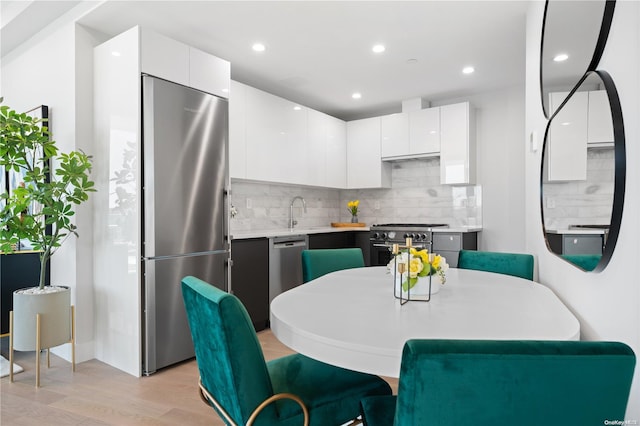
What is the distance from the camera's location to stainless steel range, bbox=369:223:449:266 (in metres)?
4.51

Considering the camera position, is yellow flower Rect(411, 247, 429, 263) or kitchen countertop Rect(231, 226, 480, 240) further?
kitchen countertop Rect(231, 226, 480, 240)

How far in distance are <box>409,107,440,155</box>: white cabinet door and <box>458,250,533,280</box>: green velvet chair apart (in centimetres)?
242

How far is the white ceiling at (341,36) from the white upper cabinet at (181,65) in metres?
0.23

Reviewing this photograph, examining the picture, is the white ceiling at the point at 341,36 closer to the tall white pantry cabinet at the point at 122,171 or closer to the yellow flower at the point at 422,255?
the tall white pantry cabinet at the point at 122,171

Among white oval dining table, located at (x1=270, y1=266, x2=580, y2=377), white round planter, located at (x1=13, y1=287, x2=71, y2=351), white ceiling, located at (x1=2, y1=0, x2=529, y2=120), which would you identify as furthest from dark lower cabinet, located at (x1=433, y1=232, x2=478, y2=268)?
white round planter, located at (x1=13, y1=287, x2=71, y2=351)

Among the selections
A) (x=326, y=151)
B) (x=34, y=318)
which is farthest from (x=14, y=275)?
(x=326, y=151)

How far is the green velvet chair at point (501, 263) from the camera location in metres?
2.39

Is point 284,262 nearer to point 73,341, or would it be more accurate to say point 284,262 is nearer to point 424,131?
point 73,341

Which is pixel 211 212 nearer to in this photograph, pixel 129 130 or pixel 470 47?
pixel 129 130

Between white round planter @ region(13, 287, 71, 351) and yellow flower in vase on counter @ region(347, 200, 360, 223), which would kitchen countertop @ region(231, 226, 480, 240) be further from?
white round planter @ region(13, 287, 71, 351)

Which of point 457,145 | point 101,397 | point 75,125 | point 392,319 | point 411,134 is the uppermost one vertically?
point 411,134

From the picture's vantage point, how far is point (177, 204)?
9.53ft

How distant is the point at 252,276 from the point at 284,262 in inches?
18.4

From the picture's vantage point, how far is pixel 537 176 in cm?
226
